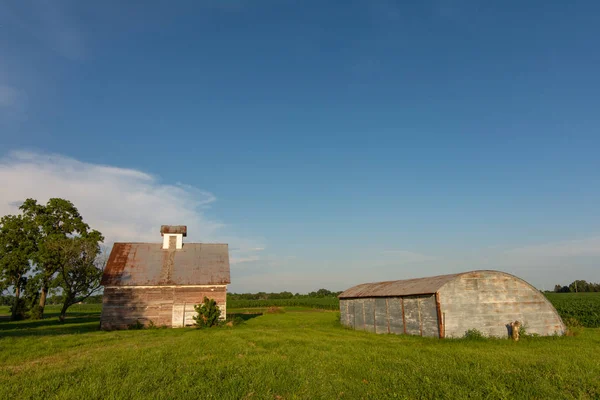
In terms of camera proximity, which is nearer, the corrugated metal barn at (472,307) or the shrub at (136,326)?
the corrugated metal barn at (472,307)

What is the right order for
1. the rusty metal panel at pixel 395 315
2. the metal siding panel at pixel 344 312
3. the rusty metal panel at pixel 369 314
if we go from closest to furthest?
1. the rusty metal panel at pixel 395 315
2. the rusty metal panel at pixel 369 314
3. the metal siding panel at pixel 344 312

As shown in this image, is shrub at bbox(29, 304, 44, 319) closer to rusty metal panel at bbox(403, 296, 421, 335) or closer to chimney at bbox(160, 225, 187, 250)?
chimney at bbox(160, 225, 187, 250)

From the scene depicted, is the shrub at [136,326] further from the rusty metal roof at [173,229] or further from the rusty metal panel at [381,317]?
the rusty metal panel at [381,317]

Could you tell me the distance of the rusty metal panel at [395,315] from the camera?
83.2ft

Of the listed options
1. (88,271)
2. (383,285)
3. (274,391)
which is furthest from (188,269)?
(274,391)

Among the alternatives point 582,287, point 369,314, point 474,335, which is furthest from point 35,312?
point 582,287

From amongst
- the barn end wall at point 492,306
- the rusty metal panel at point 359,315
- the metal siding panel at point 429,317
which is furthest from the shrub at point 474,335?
the rusty metal panel at point 359,315

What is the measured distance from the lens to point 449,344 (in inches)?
782

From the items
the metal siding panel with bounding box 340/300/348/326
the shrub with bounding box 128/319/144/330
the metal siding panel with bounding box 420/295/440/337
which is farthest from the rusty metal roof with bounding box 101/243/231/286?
the metal siding panel with bounding box 420/295/440/337

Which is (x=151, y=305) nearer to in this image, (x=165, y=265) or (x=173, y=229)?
(x=165, y=265)

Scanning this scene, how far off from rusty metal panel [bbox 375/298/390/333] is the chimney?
21.6 metres

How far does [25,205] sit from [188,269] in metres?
24.0

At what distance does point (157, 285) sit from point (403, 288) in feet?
69.5

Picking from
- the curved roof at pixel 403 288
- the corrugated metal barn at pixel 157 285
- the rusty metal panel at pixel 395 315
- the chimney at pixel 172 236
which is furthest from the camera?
the chimney at pixel 172 236
